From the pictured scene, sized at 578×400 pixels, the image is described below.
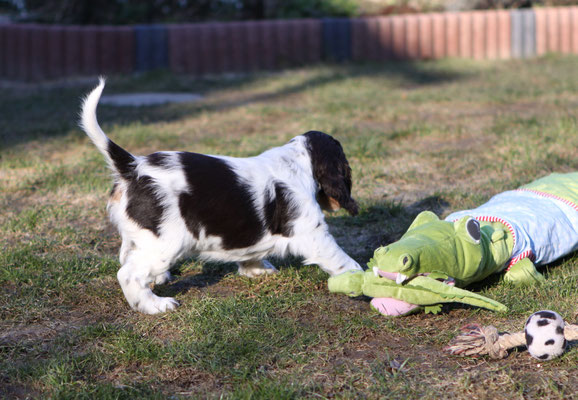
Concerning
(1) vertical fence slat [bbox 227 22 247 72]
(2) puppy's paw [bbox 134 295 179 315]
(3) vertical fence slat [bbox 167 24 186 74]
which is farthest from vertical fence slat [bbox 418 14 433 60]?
(2) puppy's paw [bbox 134 295 179 315]

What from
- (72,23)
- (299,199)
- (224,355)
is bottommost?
(224,355)

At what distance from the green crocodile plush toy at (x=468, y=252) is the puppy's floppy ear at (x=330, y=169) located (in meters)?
0.39

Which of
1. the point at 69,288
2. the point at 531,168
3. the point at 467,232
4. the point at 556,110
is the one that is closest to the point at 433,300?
the point at 467,232

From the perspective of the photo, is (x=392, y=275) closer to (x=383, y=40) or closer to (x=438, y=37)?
(x=383, y=40)

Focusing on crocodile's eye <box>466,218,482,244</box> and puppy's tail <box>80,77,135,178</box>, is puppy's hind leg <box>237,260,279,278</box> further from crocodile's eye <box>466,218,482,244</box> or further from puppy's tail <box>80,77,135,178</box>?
crocodile's eye <box>466,218,482,244</box>

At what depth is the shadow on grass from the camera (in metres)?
7.33

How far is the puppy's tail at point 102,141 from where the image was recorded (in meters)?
2.98

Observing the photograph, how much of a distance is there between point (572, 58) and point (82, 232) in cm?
939

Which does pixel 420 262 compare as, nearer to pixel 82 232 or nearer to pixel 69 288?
pixel 69 288

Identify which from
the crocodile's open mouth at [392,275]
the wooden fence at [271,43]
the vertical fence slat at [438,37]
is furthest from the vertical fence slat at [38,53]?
the crocodile's open mouth at [392,275]

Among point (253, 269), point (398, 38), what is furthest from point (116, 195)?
point (398, 38)

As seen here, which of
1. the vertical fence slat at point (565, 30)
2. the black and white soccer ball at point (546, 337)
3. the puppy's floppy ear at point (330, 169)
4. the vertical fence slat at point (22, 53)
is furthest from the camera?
the vertical fence slat at point (565, 30)

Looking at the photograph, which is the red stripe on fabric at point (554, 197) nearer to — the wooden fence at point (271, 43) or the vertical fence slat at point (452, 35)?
the wooden fence at point (271, 43)

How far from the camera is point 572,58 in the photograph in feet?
35.8
